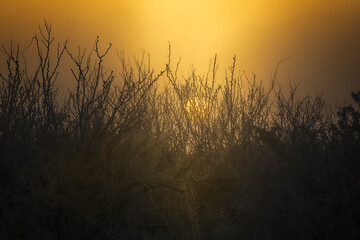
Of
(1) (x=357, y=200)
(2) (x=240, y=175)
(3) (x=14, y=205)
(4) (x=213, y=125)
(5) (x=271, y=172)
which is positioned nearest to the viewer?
(1) (x=357, y=200)

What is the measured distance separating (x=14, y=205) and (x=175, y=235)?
1.64 m

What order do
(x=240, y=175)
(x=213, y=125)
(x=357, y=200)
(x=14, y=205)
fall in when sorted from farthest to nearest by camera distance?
(x=213, y=125), (x=240, y=175), (x=14, y=205), (x=357, y=200)

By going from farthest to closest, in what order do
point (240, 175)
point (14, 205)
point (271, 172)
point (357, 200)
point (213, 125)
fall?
point (213, 125), point (240, 175), point (14, 205), point (271, 172), point (357, 200)

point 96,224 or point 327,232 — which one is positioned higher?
point 96,224

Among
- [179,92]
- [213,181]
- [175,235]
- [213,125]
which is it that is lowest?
[175,235]

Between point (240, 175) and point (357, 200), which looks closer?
point (357, 200)

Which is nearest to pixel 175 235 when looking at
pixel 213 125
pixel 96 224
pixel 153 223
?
pixel 153 223

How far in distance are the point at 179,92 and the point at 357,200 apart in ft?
18.0

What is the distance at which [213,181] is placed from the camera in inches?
250

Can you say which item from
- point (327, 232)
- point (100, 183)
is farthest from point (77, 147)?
point (327, 232)

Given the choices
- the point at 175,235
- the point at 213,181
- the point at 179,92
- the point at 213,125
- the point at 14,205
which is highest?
the point at 179,92

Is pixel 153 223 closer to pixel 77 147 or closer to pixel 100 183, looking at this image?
pixel 100 183

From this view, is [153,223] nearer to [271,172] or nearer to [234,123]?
[271,172]

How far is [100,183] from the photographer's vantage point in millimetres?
4629
